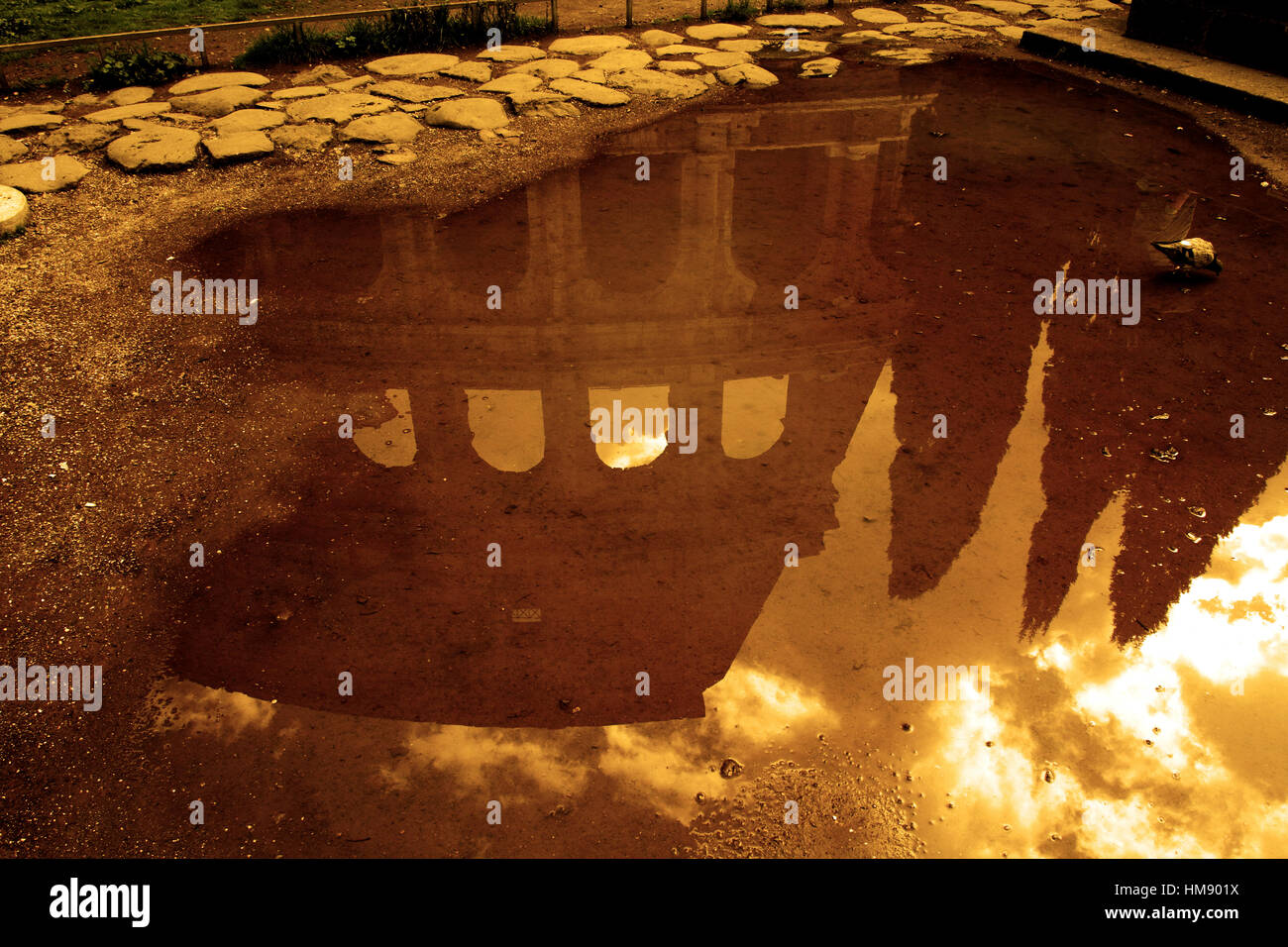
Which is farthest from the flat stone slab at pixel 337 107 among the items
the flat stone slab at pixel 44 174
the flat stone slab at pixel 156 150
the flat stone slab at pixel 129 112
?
the flat stone slab at pixel 44 174

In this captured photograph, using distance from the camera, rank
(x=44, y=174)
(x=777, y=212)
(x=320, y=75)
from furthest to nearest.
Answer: (x=320, y=75), (x=44, y=174), (x=777, y=212)

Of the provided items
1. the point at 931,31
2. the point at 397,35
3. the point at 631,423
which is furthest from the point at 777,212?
the point at 931,31

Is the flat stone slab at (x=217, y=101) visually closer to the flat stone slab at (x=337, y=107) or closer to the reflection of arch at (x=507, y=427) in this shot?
the flat stone slab at (x=337, y=107)

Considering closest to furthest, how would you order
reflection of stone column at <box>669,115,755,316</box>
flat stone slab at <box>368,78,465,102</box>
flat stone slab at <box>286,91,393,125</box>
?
reflection of stone column at <box>669,115,755,316</box>, flat stone slab at <box>286,91,393,125</box>, flat stone slab at <box>368,78,465,102</box>

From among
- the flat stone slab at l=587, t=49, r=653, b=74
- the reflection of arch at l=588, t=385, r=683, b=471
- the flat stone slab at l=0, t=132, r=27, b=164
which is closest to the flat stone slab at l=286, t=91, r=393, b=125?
the flat stone slab at l=0, t=132, r=27, b=164

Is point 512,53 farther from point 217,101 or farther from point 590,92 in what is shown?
point 217,101

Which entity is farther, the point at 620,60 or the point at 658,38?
the point at 658,38

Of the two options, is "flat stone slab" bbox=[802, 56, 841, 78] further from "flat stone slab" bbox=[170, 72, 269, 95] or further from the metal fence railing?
"flat stone slab" bbox=[170, 72, 269, 95]
